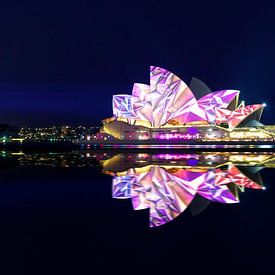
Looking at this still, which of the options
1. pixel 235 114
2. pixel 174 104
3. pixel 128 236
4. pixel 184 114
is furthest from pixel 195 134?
pixel 128 236

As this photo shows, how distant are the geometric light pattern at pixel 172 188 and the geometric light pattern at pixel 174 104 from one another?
47.3m

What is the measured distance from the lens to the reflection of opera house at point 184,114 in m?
64.0

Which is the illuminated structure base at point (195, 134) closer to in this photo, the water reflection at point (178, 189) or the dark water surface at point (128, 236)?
the water reflection at point (178, 189)

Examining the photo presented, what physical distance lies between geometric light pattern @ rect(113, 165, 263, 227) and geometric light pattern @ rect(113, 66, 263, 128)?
47276mm

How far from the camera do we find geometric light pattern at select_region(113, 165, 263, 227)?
884 centimetres

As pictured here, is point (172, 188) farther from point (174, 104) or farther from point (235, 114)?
point (235, 114)

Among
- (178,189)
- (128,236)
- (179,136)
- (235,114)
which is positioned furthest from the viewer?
(179,136)

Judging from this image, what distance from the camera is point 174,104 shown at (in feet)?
212

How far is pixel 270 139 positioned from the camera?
6900cm

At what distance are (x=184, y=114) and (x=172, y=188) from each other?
55.3 m

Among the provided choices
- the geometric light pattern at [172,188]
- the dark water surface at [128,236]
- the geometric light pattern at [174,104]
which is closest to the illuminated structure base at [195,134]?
the geometric light pattern at [174,104]

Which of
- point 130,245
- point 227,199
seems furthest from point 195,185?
point 130,245

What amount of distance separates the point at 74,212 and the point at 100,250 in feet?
9.34

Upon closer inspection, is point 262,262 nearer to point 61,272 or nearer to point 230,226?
point 230,226
